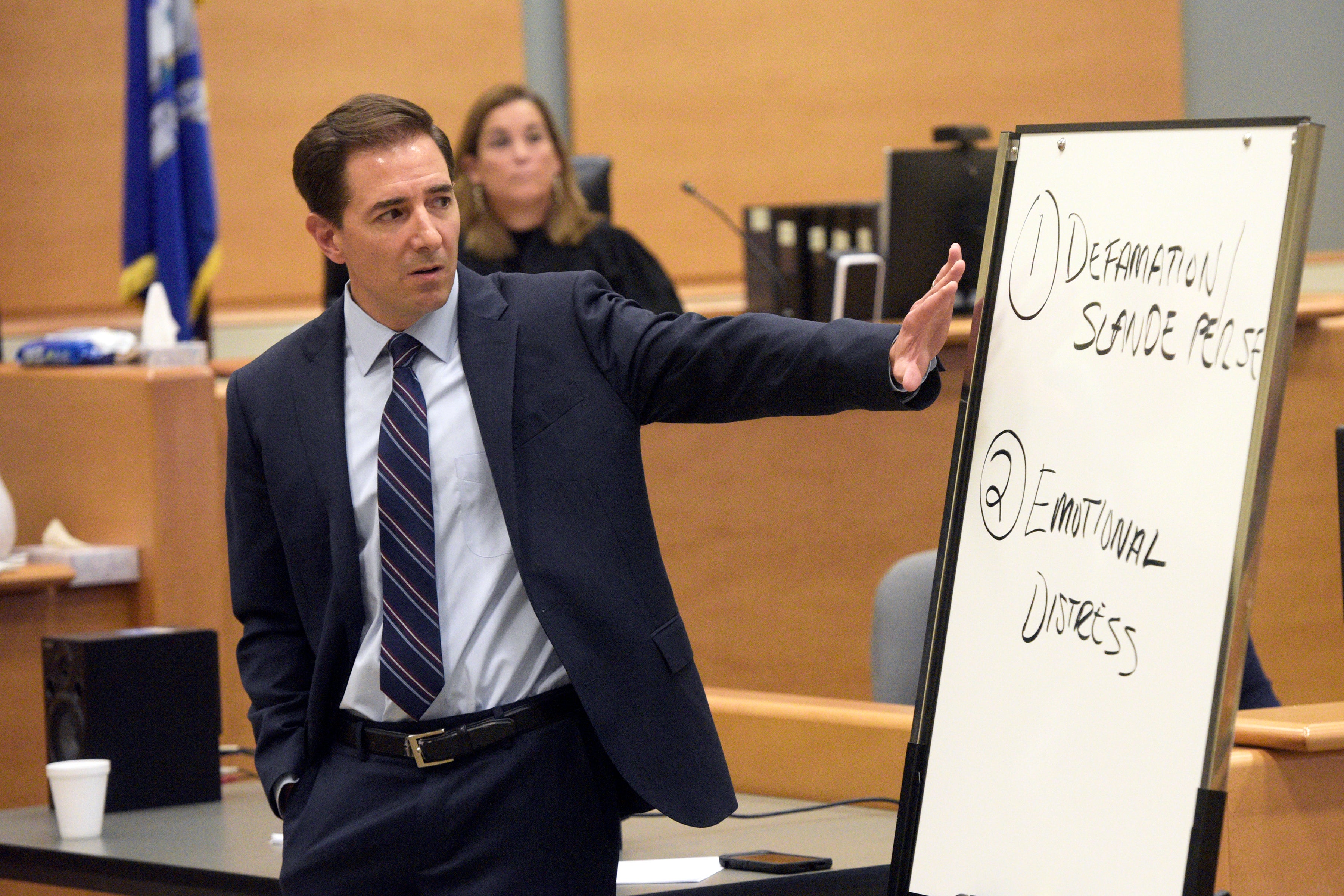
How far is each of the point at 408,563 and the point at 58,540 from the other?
2.00 metres

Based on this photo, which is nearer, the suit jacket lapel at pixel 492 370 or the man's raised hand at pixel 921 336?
the man's raised hand at pixel 921 336

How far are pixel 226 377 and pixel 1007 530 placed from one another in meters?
2.49

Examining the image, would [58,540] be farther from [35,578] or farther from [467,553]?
[467,553]

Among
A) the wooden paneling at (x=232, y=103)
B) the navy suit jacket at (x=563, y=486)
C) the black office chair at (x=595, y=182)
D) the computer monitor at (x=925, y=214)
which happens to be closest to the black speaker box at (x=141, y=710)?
the navy suit jacket at (x=563, y=486)

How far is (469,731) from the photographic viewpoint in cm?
191

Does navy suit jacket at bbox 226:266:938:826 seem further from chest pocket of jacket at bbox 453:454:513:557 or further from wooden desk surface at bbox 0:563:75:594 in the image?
wooden desk surface at bbox 0:563:75:594

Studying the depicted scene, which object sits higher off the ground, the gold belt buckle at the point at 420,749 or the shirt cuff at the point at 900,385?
the shirt cuff at the point at 900,385

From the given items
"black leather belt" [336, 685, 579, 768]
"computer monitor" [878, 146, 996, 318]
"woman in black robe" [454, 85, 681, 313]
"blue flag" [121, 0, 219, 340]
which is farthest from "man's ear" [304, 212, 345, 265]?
"computer monitor" [878, 146, 996, 318]

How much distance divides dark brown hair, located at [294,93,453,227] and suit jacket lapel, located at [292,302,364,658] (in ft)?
0.45

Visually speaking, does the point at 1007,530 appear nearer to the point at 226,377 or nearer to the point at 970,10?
the point at 226,377

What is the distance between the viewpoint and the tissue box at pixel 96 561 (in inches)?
142

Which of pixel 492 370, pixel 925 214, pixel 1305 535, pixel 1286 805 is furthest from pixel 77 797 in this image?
pixel 925 214

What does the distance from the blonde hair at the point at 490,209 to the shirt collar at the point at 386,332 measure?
179cm

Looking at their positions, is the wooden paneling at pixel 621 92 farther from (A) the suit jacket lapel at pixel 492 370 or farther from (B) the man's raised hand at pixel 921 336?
(B) the man's raised hand at pixel 921 336
